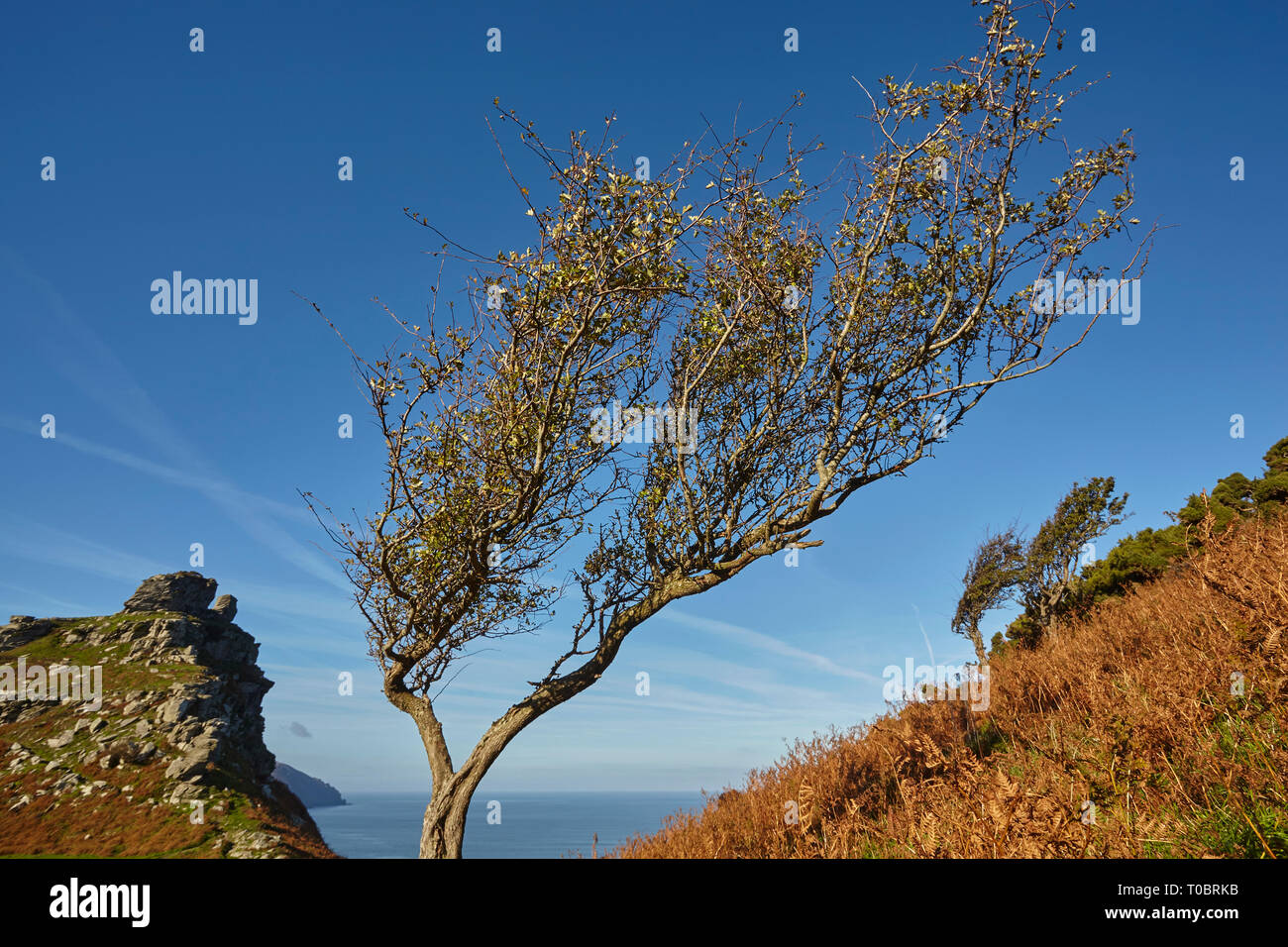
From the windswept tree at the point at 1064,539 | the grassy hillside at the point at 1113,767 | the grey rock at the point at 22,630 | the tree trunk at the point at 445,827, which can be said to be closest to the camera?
the grassy hillside at the point at 1113,767

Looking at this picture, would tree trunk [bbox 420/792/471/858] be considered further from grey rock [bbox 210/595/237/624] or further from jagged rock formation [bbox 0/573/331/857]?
grey rock [bbox 210/595/237/624]

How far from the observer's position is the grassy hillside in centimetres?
550

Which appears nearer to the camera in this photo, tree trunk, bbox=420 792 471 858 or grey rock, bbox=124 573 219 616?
tree trunk, bbox=420 792 471 858

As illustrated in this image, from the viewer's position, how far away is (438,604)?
44.6ft

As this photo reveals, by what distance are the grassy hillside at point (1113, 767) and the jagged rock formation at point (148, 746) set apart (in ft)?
82.4

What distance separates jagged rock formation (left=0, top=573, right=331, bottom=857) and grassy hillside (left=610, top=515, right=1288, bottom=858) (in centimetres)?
2511

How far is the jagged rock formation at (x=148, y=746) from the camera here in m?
31.2

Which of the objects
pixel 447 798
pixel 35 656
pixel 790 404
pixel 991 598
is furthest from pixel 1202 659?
pixel 35 656

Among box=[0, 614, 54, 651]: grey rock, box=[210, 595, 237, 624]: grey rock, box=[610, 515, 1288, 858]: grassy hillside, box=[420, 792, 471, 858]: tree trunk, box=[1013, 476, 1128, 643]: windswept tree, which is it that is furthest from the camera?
box=[210, 595, 237, 624]: grey rock

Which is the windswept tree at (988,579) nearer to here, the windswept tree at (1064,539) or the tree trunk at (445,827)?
the windswept tree at (1064,539)

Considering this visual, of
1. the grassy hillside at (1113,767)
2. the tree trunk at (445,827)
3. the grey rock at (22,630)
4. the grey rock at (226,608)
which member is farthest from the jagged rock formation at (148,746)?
the grassy hillside at (1113,767)

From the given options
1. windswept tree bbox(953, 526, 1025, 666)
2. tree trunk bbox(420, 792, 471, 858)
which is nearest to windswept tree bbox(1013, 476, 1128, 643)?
windswept tree bbox(953, 526, 1025, 666)
